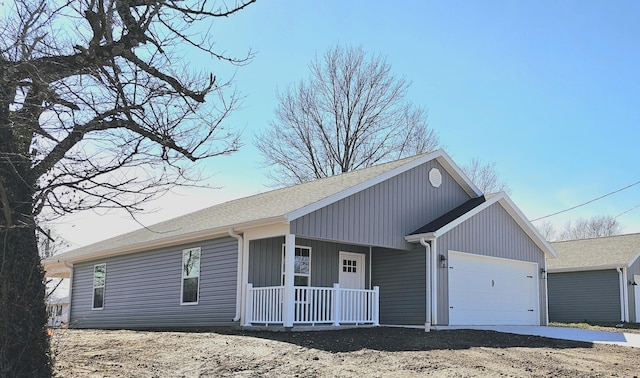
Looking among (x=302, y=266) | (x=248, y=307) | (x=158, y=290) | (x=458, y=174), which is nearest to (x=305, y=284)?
(x=302, y=266)

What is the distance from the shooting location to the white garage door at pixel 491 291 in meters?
16.1

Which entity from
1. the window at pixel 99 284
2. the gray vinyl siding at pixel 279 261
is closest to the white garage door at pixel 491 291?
the gray vinyl siding at pixel 279 261

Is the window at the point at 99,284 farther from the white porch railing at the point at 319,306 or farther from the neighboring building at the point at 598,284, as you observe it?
the neighboring building at the point at 598,284

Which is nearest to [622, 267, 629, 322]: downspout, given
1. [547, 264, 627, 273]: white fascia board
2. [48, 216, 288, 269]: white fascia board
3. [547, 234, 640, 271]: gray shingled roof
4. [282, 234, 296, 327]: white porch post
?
[547, 264, 627, 273]: white fascia board

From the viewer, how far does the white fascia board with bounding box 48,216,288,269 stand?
13.6 meters

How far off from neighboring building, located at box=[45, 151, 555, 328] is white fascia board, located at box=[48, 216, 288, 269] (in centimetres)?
5

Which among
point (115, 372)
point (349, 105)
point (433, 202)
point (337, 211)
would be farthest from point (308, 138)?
point (115, 372)

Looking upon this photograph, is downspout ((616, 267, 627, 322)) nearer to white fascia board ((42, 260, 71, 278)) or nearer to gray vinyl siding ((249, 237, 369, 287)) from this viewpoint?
gray vinyl siding ((249, 237, 369, 287))

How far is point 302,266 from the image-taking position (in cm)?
1580

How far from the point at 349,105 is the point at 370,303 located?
1838cm

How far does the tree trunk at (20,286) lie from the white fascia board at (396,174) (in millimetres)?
6312

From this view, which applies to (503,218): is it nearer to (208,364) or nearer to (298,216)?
(298,216)

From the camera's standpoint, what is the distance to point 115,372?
892 centimetres

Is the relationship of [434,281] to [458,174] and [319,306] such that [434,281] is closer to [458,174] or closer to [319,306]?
[319,306]
